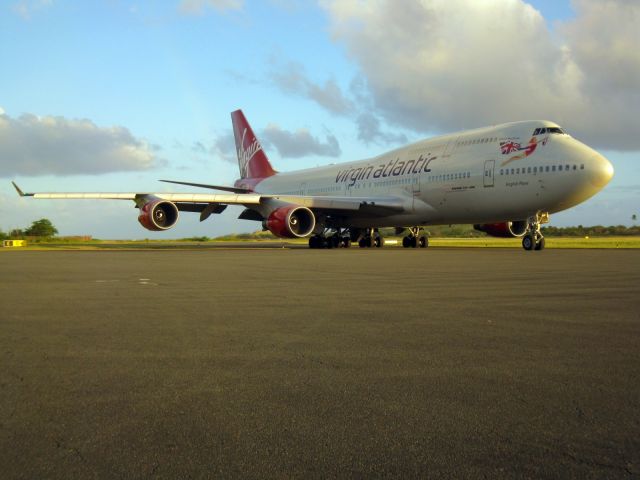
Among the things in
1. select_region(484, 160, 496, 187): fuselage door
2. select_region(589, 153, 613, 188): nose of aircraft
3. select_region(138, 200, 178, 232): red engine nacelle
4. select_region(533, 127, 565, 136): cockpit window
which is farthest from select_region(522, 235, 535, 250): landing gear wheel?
select_region(138, 200, 178, 232): red engine nacelle

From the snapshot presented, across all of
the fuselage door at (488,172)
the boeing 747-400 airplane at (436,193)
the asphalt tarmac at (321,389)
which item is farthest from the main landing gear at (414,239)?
the asphalt tarmac at (321,389)

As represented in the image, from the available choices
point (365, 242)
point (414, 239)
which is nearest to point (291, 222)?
point (365, 242)

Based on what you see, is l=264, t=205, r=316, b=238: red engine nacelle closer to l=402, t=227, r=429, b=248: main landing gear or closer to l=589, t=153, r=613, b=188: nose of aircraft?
l=402, t=227, r=429, b=248: main landing gear

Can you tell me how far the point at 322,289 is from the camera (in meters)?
8.99

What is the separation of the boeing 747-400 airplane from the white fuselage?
0.11ft

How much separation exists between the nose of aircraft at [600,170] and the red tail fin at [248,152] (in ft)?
74.6

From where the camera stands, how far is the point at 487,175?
23.1 metres

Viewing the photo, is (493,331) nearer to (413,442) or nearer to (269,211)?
(413,442)

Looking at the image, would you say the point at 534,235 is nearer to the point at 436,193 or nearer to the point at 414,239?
the point at 436,193

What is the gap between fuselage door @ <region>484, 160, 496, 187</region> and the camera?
2297 cm

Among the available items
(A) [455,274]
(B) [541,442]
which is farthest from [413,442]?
(A) [455,274]

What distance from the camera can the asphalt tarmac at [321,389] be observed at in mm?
2506

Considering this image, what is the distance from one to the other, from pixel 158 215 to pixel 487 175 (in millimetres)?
13017

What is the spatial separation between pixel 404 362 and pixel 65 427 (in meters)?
2.13
